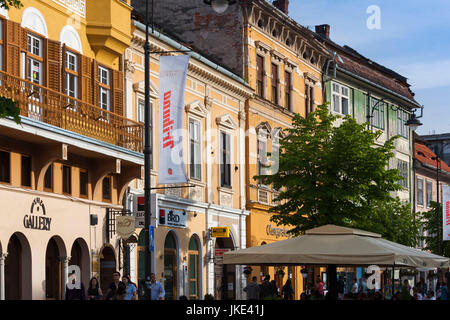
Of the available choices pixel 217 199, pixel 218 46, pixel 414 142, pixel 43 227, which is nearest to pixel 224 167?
pixel 217 199

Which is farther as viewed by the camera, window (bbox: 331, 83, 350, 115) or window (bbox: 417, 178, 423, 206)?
window (bbox: 417, 178, 423, 206)

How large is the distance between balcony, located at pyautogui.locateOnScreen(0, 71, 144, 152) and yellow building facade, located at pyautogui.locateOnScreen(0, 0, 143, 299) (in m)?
0.03

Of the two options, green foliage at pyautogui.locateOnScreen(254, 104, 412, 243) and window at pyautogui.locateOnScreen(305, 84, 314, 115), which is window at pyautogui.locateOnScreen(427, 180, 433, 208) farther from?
green foliage at pyautogui.locateOnScreen(254, 104, 412, 243)

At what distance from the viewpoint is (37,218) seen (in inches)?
973

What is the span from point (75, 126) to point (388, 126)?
37047 millimetres

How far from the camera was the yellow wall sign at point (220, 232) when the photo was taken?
119ft

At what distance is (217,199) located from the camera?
37312 millimetres

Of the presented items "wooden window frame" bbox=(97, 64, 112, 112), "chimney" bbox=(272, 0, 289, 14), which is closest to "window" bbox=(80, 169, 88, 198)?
"wooden window frame" bbox=(97, 64, 112, 112)

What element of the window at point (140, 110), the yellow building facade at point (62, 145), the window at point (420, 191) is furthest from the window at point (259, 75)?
the window at point (420, 191)

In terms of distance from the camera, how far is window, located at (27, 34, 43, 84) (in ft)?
81.7

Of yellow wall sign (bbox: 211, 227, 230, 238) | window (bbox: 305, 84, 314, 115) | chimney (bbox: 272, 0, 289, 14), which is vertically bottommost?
yellow wall sign (bbox: 211, 227, 230, 238)

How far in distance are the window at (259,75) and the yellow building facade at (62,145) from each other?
41.4 ft

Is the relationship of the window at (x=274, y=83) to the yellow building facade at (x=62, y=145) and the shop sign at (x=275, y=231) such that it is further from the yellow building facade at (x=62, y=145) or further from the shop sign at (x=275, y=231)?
the yellow building facade at (x=62, y=145)
